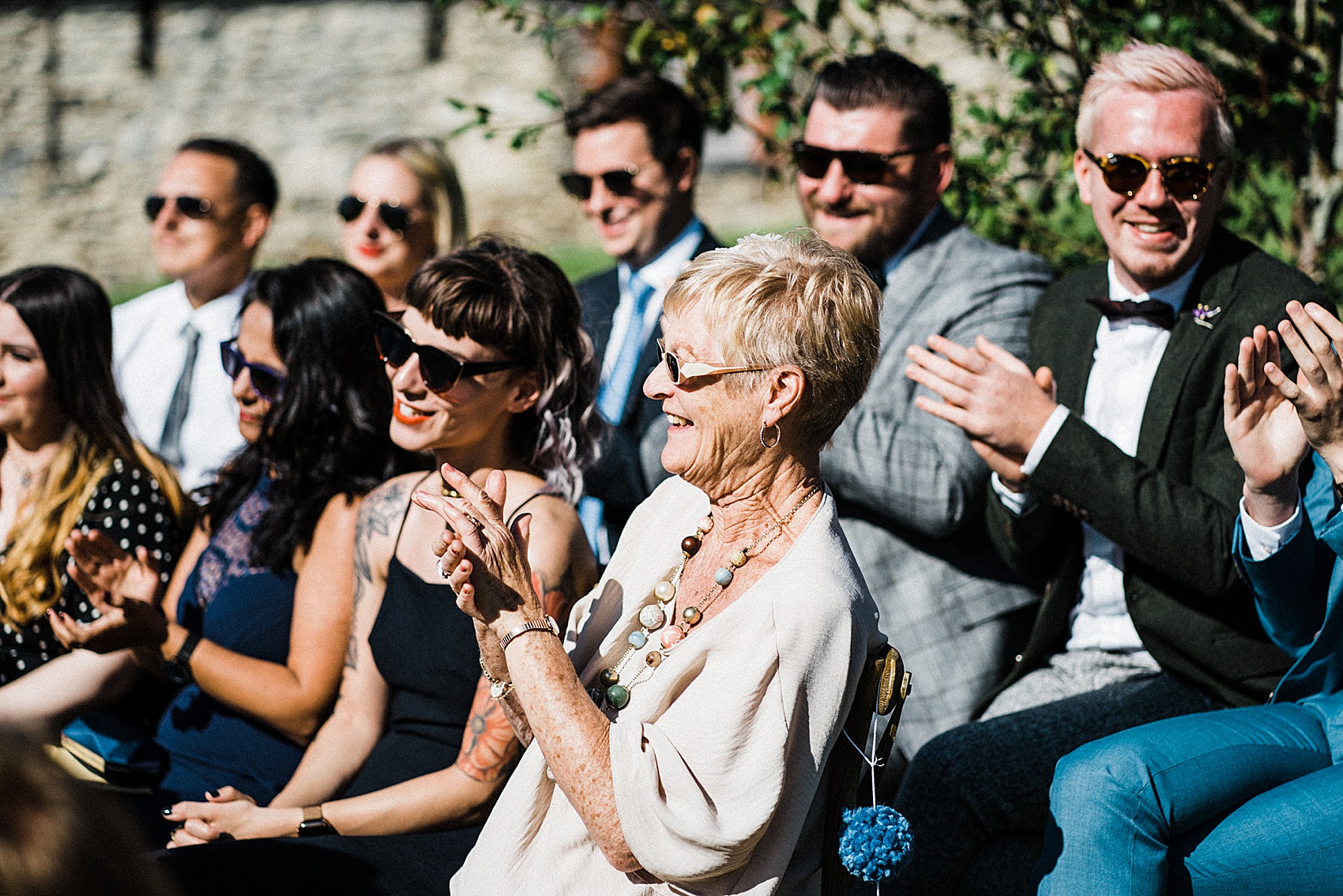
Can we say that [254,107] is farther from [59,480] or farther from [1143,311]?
[1143,311]

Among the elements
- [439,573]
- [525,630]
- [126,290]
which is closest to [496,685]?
[525,630]

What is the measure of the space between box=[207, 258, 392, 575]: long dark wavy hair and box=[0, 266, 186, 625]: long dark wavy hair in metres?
0.47

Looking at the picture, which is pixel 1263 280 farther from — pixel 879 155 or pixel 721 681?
pixel 721 681

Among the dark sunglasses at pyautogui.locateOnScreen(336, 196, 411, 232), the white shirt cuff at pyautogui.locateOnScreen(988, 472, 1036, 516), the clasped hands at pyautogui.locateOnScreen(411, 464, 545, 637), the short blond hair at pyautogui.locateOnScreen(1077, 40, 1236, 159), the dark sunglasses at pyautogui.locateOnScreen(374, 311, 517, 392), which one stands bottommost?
the dark sunglasses at pyautogui.locateOnScreen(336, 196, 411, 232)

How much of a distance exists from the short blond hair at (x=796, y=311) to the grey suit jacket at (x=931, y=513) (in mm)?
924

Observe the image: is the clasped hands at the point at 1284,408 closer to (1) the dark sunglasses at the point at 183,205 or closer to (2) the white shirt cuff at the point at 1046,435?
(2) the white shirt cuff at the point at 1046,435

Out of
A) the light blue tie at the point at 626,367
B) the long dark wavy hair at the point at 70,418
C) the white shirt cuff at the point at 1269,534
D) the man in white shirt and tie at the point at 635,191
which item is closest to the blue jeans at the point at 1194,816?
the white shirt cuff at the point at 1269,534

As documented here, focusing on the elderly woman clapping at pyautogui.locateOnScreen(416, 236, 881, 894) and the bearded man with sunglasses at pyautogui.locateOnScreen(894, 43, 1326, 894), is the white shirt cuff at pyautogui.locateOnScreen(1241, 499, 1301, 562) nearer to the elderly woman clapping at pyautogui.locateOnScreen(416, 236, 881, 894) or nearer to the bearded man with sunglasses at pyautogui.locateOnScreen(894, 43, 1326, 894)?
the bearded man with sunglasses at pyautogui.locateOnScreen(894, 43, 1326, 894)

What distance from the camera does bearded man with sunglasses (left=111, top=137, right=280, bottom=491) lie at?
5160mm

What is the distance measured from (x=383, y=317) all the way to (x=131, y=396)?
280cm

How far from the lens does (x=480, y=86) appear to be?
1956 cm

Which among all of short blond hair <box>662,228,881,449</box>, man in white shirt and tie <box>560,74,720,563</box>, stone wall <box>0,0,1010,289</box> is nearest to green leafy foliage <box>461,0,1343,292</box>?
man in white shirt and tie <box>560,74,720,563</box>

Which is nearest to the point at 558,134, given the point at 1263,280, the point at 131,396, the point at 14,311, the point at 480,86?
the point at 480,86

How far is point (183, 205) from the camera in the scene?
18.7 feet
